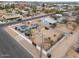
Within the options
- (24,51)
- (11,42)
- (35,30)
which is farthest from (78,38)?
(11,42)

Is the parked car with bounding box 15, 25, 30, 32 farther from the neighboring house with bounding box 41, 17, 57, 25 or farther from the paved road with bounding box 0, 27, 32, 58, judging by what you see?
the neighboring house with bounding box 41, 17, 57, 25

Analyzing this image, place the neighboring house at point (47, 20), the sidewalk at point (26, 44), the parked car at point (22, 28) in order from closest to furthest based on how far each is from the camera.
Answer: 1. the sidewalk at point (26, 44)
2. the parked car at point (22, 28)
3. the neighboring house at point (47, 20)

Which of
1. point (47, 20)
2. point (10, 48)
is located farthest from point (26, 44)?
point (47, 20)

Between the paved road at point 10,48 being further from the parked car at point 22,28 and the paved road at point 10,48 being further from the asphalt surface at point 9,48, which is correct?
the parked car at point 22,28

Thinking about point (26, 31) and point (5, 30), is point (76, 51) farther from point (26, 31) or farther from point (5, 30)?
point (5, 30)

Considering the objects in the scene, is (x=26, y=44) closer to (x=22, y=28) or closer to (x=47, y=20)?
(x=22, y=28)

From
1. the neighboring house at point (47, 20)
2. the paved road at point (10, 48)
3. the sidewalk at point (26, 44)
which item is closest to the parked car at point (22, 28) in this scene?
the sidewalk at point (26, 44)
